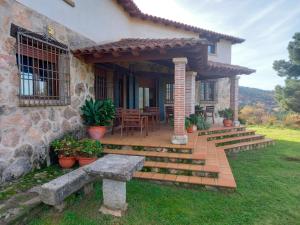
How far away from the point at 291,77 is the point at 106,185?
69.8 feet

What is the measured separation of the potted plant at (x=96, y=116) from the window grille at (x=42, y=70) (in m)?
0.71

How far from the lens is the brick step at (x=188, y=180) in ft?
13.4

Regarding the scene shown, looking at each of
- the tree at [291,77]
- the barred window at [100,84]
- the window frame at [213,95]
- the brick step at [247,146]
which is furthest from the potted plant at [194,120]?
the tree at [291,77]

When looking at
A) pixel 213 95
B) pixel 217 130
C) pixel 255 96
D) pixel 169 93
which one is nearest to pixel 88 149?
pixel 217 130

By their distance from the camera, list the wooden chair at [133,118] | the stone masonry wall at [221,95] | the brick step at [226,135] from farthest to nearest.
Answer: the stone masonry wall at [221,95] → the brick step at [226,135] → the wooden chair at [133,118]

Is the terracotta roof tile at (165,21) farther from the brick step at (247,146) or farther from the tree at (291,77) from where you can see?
the tree at (291,77)

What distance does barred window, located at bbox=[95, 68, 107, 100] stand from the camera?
7.43m

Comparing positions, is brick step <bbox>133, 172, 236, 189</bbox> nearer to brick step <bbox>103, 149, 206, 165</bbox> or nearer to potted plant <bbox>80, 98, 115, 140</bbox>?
brick step <bbox>103, 149, 206, 165</bbox>

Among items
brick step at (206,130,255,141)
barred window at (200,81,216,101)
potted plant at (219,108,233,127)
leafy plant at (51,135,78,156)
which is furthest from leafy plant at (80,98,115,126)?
barred window at (200,81,216,101)

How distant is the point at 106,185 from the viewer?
10.8 ft

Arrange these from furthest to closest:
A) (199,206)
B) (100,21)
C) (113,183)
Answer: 1. (100,21)
2. (199,206)
3. (113,183)

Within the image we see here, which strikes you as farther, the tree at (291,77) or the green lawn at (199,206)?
the tree at (291,77)

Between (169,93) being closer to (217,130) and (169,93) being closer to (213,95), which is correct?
(213,95)

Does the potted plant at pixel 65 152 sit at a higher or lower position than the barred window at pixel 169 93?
lower
